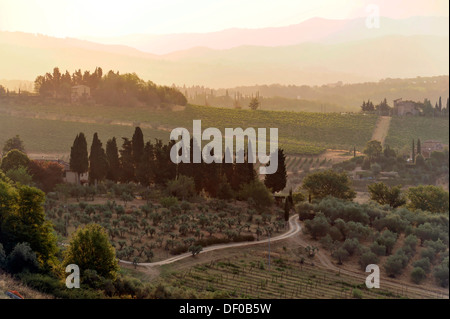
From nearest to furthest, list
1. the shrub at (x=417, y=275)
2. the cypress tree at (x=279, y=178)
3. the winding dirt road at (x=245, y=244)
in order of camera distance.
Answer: the winding dirt road at (x=245, y=244) → the shrub at (x=417, y=275) → the cypress tree at (x=279, y=178)

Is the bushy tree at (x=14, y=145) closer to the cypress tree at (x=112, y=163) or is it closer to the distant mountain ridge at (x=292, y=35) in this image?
the cypress tree at (x=112, y=163)

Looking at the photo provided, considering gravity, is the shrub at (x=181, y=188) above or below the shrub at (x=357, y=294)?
above

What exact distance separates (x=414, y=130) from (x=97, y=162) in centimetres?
856

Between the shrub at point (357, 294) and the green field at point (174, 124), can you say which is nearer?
the shrub at point (357, 294)

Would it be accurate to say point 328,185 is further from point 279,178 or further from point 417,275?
point 417,275

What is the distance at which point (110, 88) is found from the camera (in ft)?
44.5

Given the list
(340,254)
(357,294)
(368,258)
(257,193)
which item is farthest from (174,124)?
(357,294)

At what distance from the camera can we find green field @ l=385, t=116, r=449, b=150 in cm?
1525

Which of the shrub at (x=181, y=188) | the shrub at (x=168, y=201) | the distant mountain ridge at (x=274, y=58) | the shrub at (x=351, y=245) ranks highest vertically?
the distant mountain ridge at (x=274, y=58)

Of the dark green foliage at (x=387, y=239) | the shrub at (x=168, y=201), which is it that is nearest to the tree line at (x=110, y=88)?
the shrub at (x=168, y=201)

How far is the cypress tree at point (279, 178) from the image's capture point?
13.9 metres

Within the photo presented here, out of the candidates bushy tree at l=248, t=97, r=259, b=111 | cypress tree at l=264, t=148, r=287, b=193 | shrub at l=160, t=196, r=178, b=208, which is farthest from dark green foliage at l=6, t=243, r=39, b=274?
bushy tree at l=248, t=97, r=259, b=111
